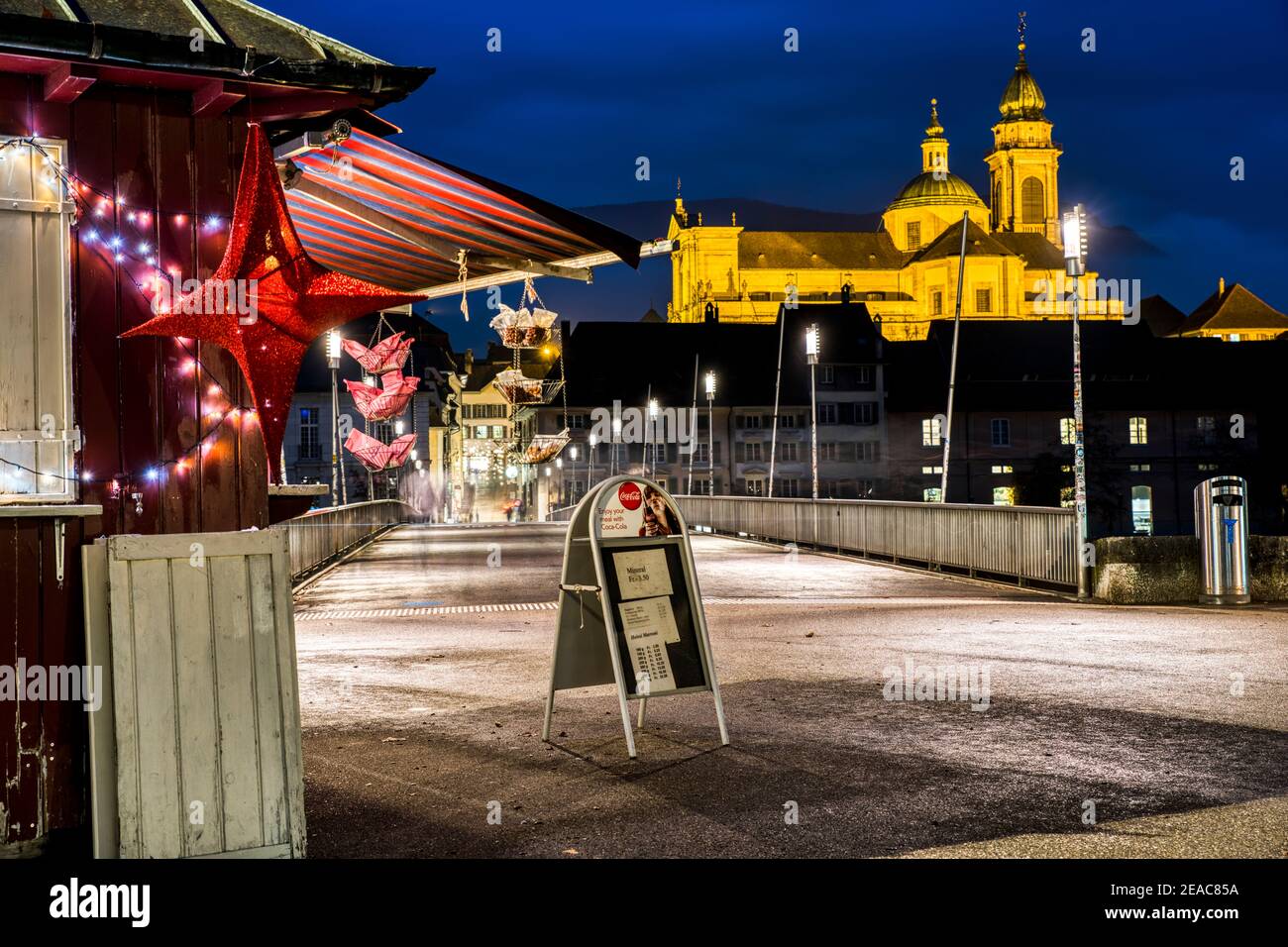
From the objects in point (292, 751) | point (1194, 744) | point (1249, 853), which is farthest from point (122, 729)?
point (1194, 744)

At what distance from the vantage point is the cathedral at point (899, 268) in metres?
145

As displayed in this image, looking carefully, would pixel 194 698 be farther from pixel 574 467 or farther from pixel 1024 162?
pixel 1024 162

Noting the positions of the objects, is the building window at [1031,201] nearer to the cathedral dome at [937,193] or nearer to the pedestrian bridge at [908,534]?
the cathedral dome at [937,193]

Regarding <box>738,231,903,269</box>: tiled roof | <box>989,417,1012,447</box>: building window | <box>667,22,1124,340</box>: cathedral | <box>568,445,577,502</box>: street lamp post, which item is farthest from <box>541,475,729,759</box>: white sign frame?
<box>738,231,903,269</box>: tiled roof

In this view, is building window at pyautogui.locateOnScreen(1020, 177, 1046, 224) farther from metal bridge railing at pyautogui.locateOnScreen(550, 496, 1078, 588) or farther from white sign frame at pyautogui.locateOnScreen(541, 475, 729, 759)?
white sign frame at pyautogui.locateOnScreen(541, 475, 729, 759)

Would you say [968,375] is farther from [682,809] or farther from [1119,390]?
[682,809]

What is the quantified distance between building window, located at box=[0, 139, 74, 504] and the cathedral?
127712 millimetres

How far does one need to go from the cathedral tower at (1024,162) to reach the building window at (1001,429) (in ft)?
318

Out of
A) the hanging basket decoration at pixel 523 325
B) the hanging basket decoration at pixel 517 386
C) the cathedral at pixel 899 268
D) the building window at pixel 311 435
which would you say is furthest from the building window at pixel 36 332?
the cathedral at pixel 899 268

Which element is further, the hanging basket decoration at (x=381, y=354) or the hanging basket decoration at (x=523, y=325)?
the hanging basket decoration at (x=381, y=354)

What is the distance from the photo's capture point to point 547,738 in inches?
344

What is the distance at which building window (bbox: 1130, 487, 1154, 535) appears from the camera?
292 feet

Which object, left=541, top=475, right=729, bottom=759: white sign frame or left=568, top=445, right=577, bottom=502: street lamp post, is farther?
left=568, top=445, right=577, bottom=502: street lamp post
